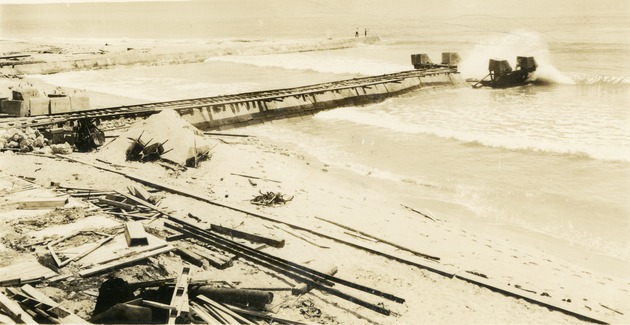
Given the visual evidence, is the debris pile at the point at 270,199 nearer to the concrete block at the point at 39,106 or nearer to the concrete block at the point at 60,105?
the concrete block at the point at 60,105

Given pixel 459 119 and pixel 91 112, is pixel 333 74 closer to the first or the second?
pixel 459 119

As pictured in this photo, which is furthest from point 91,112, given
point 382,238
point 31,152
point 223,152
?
point 382,238

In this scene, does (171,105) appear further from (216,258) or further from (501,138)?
(216,258)

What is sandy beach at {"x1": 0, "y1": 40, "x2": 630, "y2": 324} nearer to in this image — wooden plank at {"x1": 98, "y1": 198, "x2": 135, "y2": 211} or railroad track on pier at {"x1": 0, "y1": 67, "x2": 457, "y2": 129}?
wooden plank at {"x1": 98, "y1": 198, "x2": 135, "y2": 211}

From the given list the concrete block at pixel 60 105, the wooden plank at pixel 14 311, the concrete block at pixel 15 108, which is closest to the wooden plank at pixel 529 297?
the wooden plank at pixel 14 311

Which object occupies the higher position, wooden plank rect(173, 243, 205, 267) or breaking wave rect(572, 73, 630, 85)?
wooden plank rect(173, 243, 205, 267)

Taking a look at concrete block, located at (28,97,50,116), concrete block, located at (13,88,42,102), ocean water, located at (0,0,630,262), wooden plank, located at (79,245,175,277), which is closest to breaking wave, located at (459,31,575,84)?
ocean water, located at (0,0,630,262)
